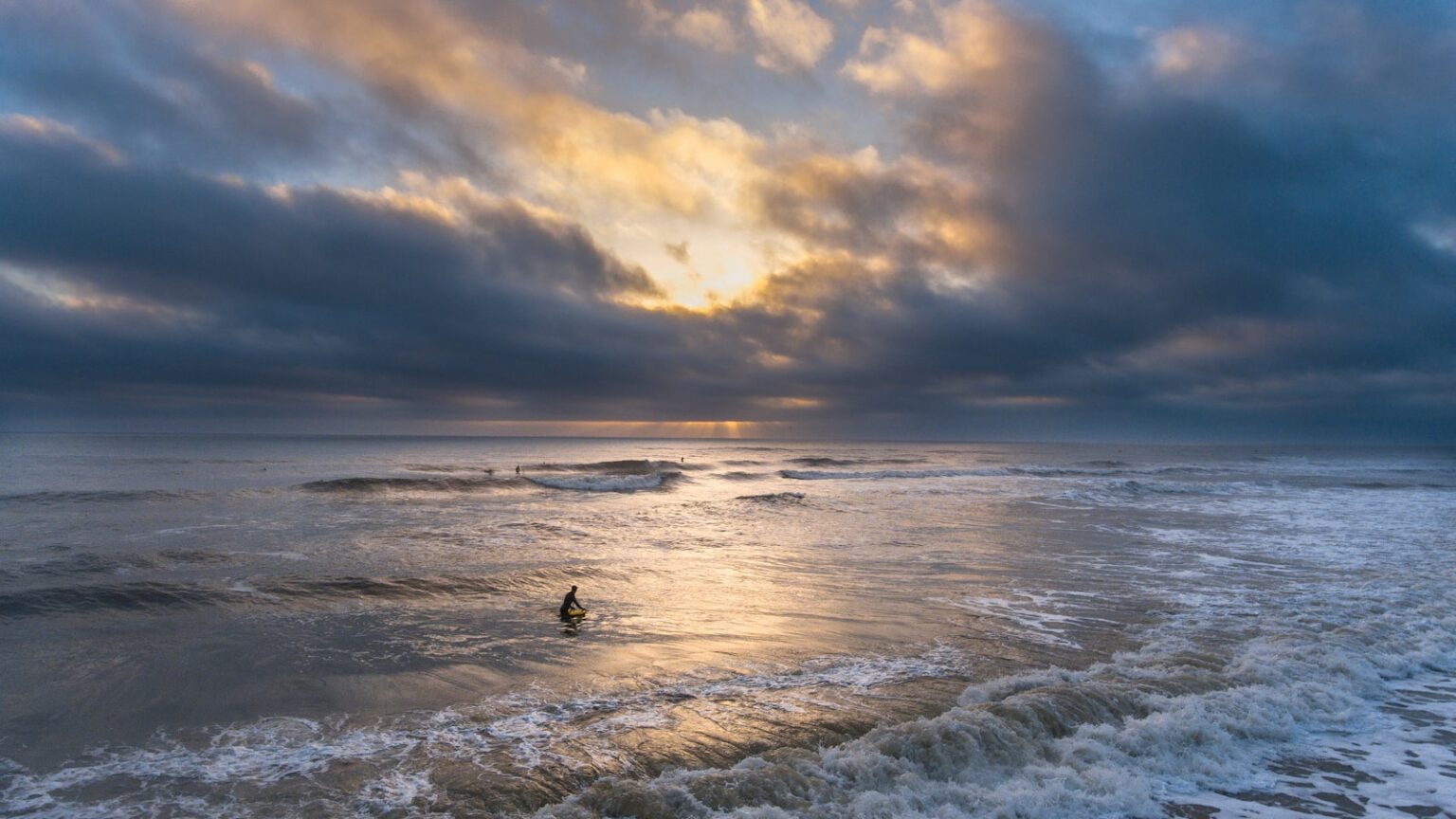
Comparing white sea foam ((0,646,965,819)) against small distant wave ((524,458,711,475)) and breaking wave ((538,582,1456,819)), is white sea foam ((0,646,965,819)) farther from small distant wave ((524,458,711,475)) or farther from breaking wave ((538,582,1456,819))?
small distant wave ((524,458,711,475))

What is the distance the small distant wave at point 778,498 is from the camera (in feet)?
123

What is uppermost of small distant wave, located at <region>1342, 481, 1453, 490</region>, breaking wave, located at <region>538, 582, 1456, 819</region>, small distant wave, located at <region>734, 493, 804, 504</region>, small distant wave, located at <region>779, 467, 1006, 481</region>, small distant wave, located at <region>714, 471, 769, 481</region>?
small distant wave, located at <region>1342, 481, 1453, 490</region>

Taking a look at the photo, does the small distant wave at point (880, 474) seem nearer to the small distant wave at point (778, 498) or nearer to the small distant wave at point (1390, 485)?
the small distant wave at point (778, 498)

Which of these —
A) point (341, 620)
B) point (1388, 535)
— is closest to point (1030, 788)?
point (341, 620)

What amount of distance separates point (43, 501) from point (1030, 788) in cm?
3947

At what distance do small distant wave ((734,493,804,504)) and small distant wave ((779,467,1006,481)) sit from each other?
55.0 feet

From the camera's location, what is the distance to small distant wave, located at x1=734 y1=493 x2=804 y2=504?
123 ft

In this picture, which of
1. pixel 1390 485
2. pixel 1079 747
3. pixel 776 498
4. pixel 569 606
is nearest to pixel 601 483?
pixel 776 498

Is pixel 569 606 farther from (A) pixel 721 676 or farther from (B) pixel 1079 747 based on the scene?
(B) pixel 1079 747

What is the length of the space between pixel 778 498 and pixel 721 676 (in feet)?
97.7

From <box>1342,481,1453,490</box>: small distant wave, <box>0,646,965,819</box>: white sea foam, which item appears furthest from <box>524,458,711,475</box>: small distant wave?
<box>1342,481,1453,490</box>: small distant wave

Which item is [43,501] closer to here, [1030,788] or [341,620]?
[341,620]

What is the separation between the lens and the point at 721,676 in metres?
9.02

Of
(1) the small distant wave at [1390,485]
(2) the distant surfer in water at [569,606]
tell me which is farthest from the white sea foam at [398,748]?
(1) the small distant wave at [1390,485]
